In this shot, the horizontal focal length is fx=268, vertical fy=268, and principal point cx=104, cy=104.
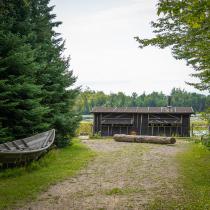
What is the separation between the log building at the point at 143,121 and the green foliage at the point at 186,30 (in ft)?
60.0

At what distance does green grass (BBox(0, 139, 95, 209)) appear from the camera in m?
7.26

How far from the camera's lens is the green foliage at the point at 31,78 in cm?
1151

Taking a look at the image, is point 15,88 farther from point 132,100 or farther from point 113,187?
point 132,100

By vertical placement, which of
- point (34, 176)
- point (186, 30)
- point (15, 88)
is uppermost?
point (186, 30)

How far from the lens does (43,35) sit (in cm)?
1642

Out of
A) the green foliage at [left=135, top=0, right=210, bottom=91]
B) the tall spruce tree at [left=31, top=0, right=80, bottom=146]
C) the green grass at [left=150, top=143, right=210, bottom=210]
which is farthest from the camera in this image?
the tall spruce tree at [left=31, top=0, right=80, bottom=146]

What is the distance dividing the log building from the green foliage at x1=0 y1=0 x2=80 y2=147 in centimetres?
1520

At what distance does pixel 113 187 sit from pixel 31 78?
7.21m

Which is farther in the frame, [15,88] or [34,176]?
[15,88]

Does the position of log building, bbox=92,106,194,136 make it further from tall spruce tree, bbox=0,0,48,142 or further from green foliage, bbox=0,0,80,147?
tall spruce tree, bbox=0,0,48,142

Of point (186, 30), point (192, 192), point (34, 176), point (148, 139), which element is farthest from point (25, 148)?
point (148, 139)

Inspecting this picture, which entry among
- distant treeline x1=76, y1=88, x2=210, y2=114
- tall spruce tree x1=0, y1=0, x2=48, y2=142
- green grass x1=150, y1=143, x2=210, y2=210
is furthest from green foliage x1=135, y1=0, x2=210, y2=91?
distant treeline x1=76, y1=88, x2=210, y2=114

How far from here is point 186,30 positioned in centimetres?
1141

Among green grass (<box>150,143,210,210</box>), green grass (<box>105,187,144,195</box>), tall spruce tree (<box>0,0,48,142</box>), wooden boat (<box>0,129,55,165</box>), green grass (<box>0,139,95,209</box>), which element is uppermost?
tall spruce tree (<box>0,0,48,142</box>)
